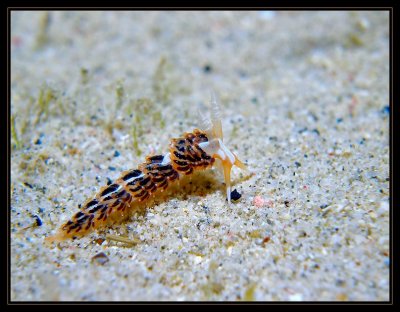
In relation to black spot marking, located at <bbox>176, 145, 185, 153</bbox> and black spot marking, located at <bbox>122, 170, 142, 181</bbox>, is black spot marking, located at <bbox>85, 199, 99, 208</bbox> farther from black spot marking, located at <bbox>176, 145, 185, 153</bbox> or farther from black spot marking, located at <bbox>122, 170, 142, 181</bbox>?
black spot marking, located at <bbox>176, 145, 185, 153</bbox>

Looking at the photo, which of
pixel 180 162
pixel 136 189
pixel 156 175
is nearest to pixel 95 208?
pixel 136 189

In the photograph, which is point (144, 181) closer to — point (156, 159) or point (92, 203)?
point (156, 159)

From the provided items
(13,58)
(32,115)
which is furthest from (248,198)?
(13,58)

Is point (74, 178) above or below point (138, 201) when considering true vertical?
above

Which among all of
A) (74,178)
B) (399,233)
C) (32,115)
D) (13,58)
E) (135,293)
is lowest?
(135,293)

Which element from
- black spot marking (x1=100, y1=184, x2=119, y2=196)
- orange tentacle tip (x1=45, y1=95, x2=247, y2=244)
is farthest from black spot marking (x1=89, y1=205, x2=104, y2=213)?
black spot marking (x1=100, y1=184, x2=119, y2=196)

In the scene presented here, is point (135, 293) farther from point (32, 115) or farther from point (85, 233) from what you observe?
point (32, 115)

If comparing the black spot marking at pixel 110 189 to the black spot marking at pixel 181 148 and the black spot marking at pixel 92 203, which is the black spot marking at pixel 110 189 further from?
the black spot marking at pixel 181 148
